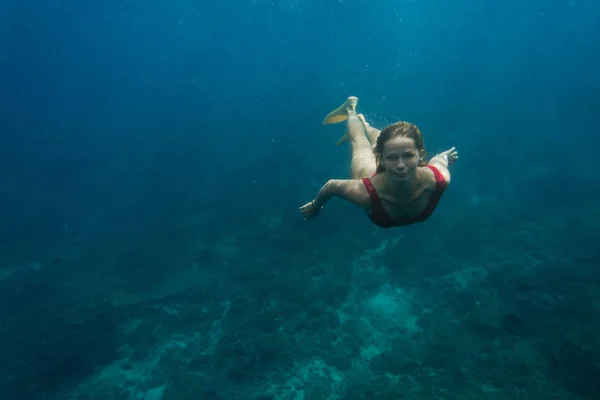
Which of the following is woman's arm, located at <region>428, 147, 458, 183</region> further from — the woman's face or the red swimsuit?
the woman's face

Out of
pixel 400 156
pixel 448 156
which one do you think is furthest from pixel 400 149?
pixel 448 156

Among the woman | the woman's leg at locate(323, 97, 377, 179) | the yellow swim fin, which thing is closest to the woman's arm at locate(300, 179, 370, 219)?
the woman

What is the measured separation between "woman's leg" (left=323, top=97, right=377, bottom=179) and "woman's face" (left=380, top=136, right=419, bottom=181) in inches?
40.4

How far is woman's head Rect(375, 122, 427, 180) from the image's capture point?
12.7ft

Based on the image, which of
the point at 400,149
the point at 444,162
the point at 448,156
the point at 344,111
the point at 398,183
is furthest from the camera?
the point at 344,111

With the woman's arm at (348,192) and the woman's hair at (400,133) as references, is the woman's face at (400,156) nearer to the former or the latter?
the woman's hair at (400,133)

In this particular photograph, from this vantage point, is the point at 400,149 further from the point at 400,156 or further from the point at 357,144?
the point at 357,144

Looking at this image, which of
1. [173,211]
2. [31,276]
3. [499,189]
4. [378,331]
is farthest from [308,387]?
[31,276]

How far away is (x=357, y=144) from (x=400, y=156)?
2.32 m

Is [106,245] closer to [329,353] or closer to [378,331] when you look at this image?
[329,353]

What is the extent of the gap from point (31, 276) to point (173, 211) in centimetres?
733

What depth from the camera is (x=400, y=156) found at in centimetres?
387

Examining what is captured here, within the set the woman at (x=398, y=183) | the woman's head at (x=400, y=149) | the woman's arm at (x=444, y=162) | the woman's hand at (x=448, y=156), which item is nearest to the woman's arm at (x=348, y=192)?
the woman at (x=398, y=183)

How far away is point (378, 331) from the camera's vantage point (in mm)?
13359
